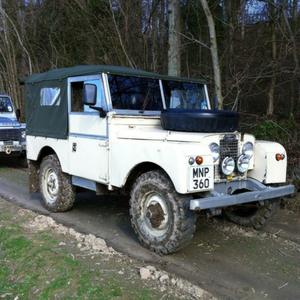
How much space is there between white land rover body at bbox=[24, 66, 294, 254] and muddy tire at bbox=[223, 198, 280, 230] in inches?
0.6

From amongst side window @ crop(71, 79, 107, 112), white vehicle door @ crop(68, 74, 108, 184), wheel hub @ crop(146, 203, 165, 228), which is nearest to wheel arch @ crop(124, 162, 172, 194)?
white vehicle door @ crop(68, 74, 108, 184)

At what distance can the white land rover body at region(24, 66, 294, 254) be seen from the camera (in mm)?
4219

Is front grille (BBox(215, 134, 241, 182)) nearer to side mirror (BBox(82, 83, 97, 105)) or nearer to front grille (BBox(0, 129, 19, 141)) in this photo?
side mirror (BBox(82, 83, 97, 105))

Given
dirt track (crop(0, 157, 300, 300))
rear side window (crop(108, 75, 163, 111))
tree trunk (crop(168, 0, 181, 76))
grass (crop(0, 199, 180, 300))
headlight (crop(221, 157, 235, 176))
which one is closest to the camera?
grass (crop(0, 199, 180, 300))

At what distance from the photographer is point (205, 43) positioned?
47.4 ft

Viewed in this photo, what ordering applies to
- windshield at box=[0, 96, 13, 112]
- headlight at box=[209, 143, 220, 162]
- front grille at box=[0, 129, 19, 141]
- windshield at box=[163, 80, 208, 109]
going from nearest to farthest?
headlight at box=[209, 143, 220, 162] → windshield at box=[163, 80, 208, 109] → front grille at box=[0, 129, 19, 141] → windshield at box=[0, 96, 13, 112]

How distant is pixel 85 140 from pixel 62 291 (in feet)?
8.36

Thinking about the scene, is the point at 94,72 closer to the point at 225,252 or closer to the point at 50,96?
the point at 50,96

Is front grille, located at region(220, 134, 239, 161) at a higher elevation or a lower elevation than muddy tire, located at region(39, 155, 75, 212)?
higher

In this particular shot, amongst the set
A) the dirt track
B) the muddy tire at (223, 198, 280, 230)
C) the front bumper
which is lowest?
the dirt track

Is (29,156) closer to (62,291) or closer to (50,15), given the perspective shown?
(62,291)

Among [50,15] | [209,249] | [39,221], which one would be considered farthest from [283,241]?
[50,15]

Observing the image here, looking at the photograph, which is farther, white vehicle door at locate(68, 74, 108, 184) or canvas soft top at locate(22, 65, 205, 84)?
canvas soft top at locate(22, 65, 205, 84)

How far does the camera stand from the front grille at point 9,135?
11.7 meters
